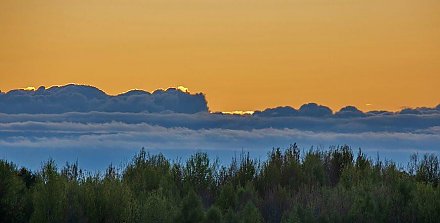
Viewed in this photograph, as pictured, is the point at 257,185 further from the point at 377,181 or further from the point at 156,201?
the point at 156,201

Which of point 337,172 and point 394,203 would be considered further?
point 337,172

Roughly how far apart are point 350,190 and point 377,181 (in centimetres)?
209

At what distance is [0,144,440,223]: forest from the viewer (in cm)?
2283

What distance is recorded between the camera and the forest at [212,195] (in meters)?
22.8

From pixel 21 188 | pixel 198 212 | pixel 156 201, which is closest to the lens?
pixel 198 212

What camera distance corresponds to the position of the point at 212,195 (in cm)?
2862

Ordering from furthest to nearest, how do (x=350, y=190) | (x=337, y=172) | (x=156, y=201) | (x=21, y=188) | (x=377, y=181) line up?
(x=337, y=172)
(x=377, y=181)
(x=350, y=190)
(x=21, y=188)
(x=156, y=201)

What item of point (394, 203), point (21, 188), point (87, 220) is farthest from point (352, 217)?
point (21, 188)

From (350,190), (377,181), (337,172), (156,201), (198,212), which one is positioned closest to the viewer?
(198,212)

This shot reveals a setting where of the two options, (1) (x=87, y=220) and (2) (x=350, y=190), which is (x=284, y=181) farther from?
(1) (x=87, y=220)

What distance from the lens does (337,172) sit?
32531 millimetres

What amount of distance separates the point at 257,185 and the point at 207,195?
2148mm

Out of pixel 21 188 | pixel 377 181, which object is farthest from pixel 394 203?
pixel 21 188

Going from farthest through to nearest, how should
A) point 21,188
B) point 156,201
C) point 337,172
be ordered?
point 337,172 → point 21,188 → point 156,201
